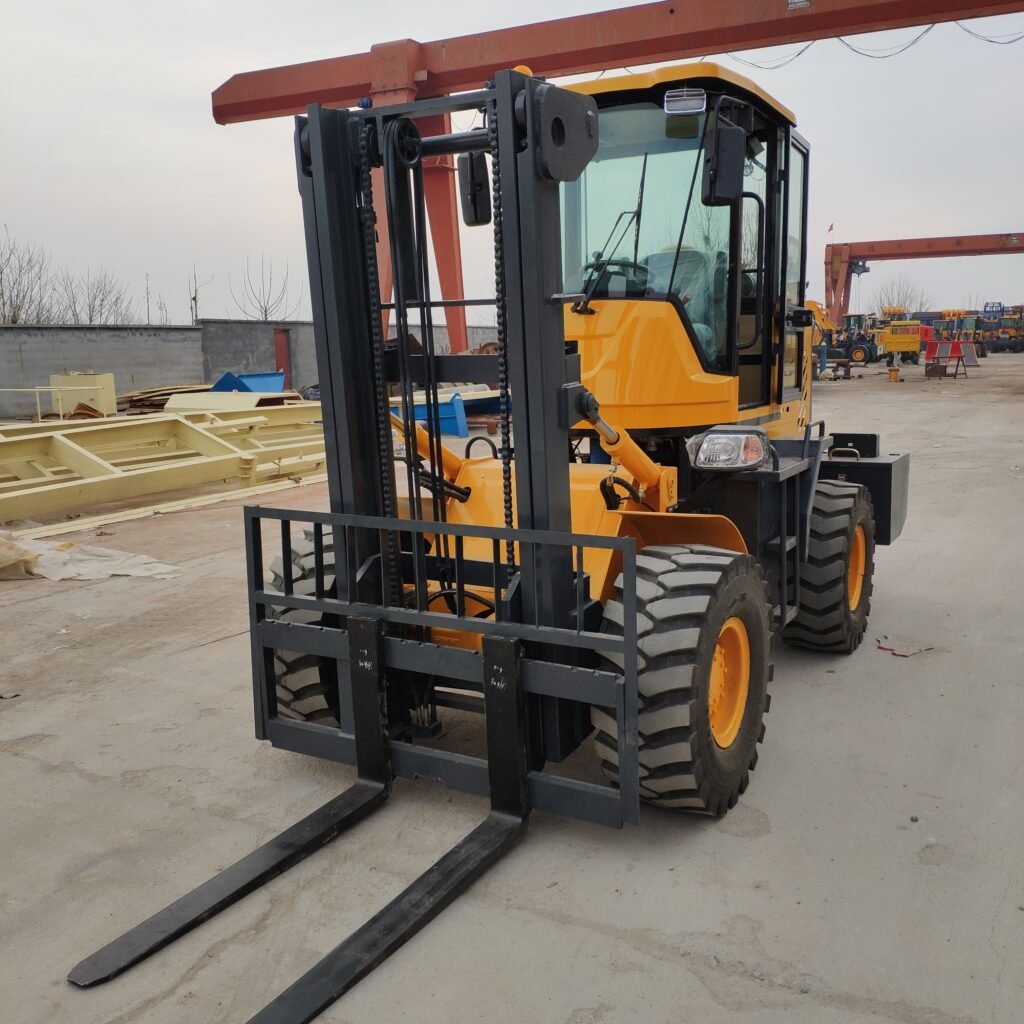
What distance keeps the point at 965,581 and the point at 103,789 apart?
568 centimetres

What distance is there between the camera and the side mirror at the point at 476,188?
11.1 feet

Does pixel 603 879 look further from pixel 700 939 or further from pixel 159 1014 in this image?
pixel 159 1014

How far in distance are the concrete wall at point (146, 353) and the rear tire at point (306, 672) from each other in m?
14.9

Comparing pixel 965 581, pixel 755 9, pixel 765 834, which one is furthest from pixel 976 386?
pixel 765 834

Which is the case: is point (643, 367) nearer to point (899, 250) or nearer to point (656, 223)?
point (656, 223)

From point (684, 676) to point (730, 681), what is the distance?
23.7 inches

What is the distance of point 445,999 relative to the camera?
251cm

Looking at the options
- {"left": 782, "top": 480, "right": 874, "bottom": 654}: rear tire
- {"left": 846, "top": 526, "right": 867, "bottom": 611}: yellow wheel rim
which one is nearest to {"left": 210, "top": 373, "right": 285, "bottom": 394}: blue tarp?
{"left": 846, "top": 526, "right": 867, "bottom": 611}: yellow wheel rim

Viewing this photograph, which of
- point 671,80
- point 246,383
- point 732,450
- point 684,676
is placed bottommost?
point 684,676

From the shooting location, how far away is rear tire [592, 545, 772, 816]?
3109 millimetres

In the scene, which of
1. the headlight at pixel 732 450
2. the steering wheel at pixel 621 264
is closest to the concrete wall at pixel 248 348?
the steering wheel at pixel 621 264

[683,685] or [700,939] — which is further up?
[683,685]

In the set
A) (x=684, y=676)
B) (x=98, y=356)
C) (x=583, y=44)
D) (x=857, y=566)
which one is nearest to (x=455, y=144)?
(x=684, y=676)

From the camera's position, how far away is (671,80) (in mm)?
3980
